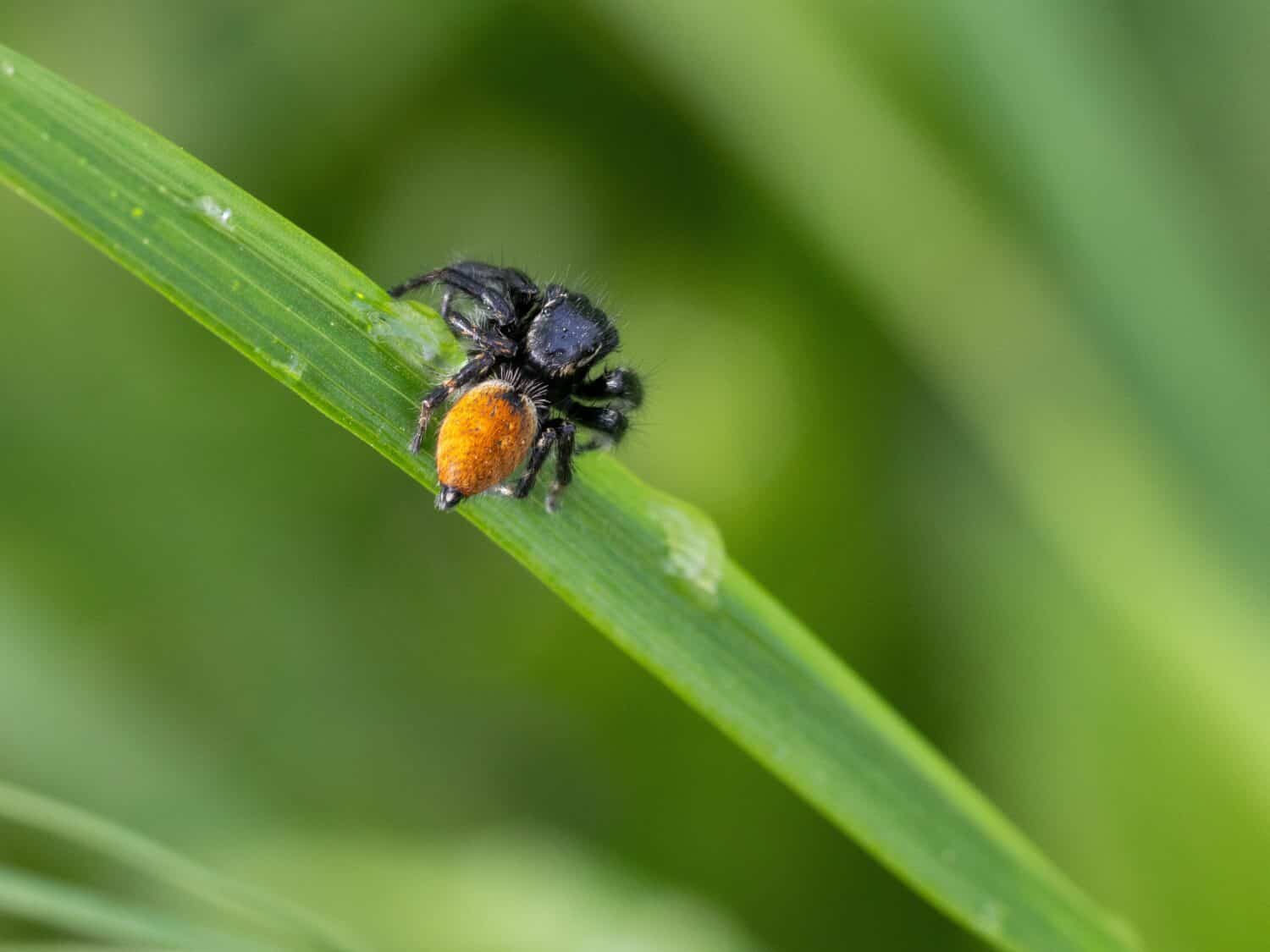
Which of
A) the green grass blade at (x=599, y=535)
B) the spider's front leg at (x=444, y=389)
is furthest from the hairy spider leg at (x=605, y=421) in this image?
the green grass blade at (x=599, y=535)

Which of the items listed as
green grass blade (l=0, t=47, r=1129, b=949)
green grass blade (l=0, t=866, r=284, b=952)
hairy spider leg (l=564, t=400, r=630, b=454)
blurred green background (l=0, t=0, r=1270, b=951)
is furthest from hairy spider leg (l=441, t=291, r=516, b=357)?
green grass blade (l=0, t=866, r=284, b=952)

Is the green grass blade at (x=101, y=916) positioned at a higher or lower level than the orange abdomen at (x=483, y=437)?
lower

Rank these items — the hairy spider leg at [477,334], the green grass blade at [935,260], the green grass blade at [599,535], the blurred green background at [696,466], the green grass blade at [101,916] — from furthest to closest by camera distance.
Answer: the green grass blade at [935,260] < the blurred green background at [696,466] < the hairy spider leg at [477,334] < the green grass blade at [101,916] < the green grass blade at [599,535]

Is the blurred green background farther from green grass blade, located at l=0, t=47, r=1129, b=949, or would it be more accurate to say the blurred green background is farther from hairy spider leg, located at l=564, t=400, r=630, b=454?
green grass blade, located at l=0, t=47, r=1129, b=949

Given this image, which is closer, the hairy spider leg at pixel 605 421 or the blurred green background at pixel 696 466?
the hairy spider leg at pixel 605 421

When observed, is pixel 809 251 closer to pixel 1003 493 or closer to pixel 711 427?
pixel 711 427

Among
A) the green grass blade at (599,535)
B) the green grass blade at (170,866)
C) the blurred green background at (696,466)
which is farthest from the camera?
the blurred green background at (696,466)

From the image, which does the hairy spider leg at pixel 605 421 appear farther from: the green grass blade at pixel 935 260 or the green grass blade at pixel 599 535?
the green grass blade at pixel 935 260

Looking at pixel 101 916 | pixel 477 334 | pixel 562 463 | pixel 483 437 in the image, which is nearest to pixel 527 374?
pixel 477 334

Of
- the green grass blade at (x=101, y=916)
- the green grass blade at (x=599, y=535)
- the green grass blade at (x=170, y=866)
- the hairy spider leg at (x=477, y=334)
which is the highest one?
the hairy spider leg at (x=477, y=334)
